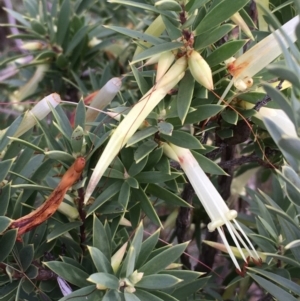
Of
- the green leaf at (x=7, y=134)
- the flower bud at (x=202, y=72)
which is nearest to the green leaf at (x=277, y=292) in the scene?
the flower bud at (x=202, y=72)

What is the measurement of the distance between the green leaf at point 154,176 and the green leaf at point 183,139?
1.3 inches

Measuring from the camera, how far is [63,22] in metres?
0.74

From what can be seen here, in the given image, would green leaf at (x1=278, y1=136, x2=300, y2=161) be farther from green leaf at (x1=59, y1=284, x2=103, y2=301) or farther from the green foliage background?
green leaf at (x1=59, y1=284, x2=103, y2=301)

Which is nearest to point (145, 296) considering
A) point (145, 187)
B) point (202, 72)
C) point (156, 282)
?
point (156, 282)

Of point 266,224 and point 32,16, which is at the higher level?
point 32,16

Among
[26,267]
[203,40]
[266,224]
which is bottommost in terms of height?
[266,224]

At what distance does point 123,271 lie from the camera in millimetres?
412

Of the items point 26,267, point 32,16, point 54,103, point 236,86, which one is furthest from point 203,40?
point 32,16

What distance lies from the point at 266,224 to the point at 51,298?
0.88ft

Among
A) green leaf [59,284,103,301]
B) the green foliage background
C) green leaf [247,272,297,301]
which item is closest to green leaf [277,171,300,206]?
the green foliage background

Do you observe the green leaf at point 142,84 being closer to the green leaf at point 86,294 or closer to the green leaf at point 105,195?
the green leaf at point 105,195

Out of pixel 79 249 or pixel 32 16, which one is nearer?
pixel 79 249

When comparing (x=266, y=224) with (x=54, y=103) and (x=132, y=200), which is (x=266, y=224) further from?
(x=54, y=103)

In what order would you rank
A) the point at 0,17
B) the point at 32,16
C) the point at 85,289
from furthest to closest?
1. the point at 0,17
2. the point at 32,16
3. the point at 85,289
